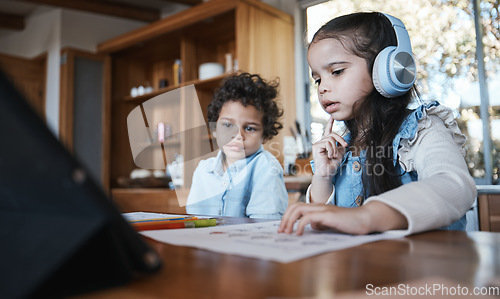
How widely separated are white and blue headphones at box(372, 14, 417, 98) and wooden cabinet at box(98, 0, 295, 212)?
3.42 ft

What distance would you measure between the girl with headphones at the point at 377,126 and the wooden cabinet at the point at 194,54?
902 millimetres

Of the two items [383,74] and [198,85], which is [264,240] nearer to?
[383,74]

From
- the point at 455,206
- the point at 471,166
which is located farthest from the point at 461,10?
the point at 455,206

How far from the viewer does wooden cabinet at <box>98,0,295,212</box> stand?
8.54ft

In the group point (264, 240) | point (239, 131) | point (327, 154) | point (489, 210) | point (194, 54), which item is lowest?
point (489, 210)

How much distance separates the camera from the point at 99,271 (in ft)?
0.90

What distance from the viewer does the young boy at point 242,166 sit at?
1.38 meters

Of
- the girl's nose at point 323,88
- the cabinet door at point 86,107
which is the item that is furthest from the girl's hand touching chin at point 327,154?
the cabinet door at point 86,107

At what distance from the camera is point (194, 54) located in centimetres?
323

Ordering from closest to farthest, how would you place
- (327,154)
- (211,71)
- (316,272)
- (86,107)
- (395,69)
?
(316,272) → (395,69) → (327,154) → (211,71) → (86,107)

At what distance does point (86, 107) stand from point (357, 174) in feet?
11.0

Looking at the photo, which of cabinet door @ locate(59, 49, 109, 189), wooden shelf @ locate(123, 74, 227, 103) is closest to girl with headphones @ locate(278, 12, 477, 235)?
wooden shelf @ locate(123, 74, 227, 103)

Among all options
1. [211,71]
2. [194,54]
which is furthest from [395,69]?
[194,54]

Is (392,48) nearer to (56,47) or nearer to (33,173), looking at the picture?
(33,173)
